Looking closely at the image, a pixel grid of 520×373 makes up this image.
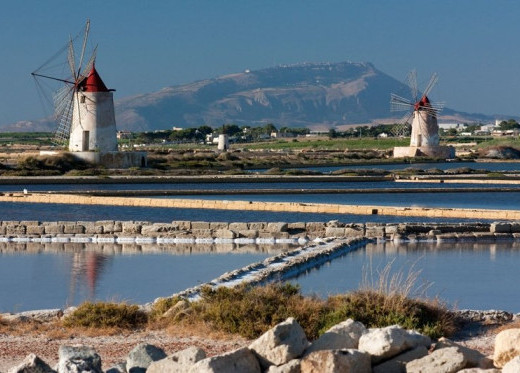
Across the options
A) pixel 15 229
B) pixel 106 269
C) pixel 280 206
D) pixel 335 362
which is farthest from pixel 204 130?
pixel 335 362

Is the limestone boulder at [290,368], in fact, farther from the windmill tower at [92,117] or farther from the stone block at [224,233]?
the windmill tower at [92,117]

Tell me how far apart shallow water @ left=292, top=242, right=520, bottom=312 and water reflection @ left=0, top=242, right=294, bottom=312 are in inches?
43.0

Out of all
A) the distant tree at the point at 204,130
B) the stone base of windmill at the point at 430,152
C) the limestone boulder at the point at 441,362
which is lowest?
the limestone boulder at the point at 441,362

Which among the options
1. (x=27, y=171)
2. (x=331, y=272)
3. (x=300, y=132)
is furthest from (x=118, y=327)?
(x=300, y=132)

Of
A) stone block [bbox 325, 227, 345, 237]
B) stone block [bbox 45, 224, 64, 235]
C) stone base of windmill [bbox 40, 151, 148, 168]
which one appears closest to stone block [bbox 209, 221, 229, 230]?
stone block [bbox 325, 227, 345, 237]

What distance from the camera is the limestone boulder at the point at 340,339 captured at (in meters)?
5.23

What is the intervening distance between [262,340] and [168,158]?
43.9m

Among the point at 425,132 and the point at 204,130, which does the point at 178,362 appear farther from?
the point at 204,130

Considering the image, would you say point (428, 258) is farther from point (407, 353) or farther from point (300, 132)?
point (300, 132)

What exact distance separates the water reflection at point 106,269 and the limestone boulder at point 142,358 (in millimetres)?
3198

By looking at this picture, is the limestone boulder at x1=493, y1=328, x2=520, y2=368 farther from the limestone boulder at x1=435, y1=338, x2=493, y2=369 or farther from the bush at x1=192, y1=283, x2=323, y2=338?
the bush at x1=192, y1=283, x2=323, y2=338

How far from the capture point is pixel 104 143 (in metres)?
38.1

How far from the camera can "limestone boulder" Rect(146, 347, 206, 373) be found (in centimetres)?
495

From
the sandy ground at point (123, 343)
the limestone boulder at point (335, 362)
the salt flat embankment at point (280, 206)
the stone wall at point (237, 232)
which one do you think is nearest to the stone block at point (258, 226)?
the stone wall at point (237, 232)
